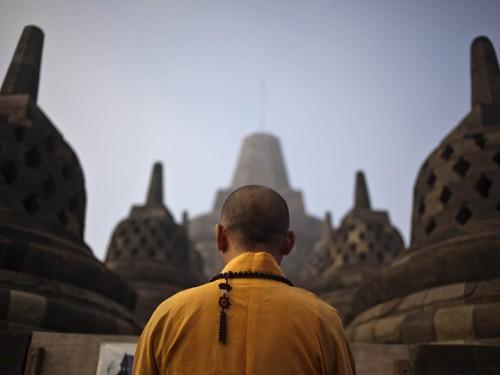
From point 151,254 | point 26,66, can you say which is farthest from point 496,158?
point 151,254

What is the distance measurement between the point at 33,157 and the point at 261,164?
156 ft

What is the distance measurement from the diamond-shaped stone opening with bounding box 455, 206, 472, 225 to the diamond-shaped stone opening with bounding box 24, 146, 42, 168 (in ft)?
16.2

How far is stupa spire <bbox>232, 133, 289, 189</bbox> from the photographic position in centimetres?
5288

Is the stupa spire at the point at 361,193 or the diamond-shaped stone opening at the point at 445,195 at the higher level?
the stupa spire at the point at 361,193

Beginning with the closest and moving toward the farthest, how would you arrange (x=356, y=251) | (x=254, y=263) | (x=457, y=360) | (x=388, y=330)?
1. (x=254, y=263)
2. (x=457, y=360)
3. (x=388, y=330)
4. (x=356, y=251)

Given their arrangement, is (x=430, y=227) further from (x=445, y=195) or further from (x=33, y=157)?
(x=33, y=157)

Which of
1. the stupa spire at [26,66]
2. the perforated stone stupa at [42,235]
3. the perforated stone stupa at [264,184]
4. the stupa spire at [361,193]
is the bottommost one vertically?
the perforated stone stupa at [42,235]

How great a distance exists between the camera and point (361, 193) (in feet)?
52.6

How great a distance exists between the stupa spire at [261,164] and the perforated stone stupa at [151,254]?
1420 inches

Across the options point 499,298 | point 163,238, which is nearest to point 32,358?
point 499,298

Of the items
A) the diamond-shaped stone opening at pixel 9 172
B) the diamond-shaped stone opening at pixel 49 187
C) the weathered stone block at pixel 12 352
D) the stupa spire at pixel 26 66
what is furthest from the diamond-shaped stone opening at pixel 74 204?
the weathered stone block at pixel 12 352

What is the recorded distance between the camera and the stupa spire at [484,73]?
24.1ft

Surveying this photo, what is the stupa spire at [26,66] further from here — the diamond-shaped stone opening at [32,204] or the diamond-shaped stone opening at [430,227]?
the diamond-shaped stone opening at [430,227]

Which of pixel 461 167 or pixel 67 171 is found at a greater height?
pixel 461 167
